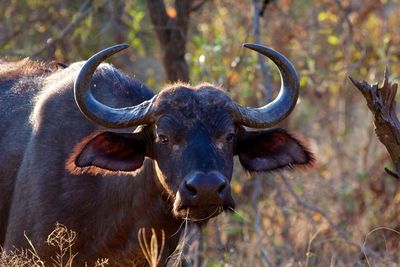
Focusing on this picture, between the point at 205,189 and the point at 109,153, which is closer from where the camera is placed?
the point at 205,189

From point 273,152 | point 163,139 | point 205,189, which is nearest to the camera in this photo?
point 205,189

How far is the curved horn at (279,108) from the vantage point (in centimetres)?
675

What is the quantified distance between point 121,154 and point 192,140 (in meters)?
0.69

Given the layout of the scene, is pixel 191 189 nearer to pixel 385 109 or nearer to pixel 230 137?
pixel 230 137

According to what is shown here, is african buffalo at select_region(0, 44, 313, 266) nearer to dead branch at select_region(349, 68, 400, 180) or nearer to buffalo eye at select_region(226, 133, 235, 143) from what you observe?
buffalo eye at select_region(226, 133, 235, 143)

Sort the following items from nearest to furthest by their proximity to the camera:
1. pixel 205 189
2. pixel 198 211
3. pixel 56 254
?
pixel 205 189, pixel 198 211, pixel 56 254

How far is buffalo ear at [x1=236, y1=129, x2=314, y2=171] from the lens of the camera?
23.0 ft

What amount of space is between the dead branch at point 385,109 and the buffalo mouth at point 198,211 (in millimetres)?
1187

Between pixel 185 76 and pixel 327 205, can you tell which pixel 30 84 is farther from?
pixel 327 205

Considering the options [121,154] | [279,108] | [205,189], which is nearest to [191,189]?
[205,189]

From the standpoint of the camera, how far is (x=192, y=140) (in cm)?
634

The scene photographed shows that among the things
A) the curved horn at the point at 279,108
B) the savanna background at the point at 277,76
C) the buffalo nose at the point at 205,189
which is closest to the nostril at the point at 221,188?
the buffalo nose at the point at 205,189

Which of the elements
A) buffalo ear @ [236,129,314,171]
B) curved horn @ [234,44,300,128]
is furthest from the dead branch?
buffalo ear @ [236,129,314,171]

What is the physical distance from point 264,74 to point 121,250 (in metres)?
3.09
